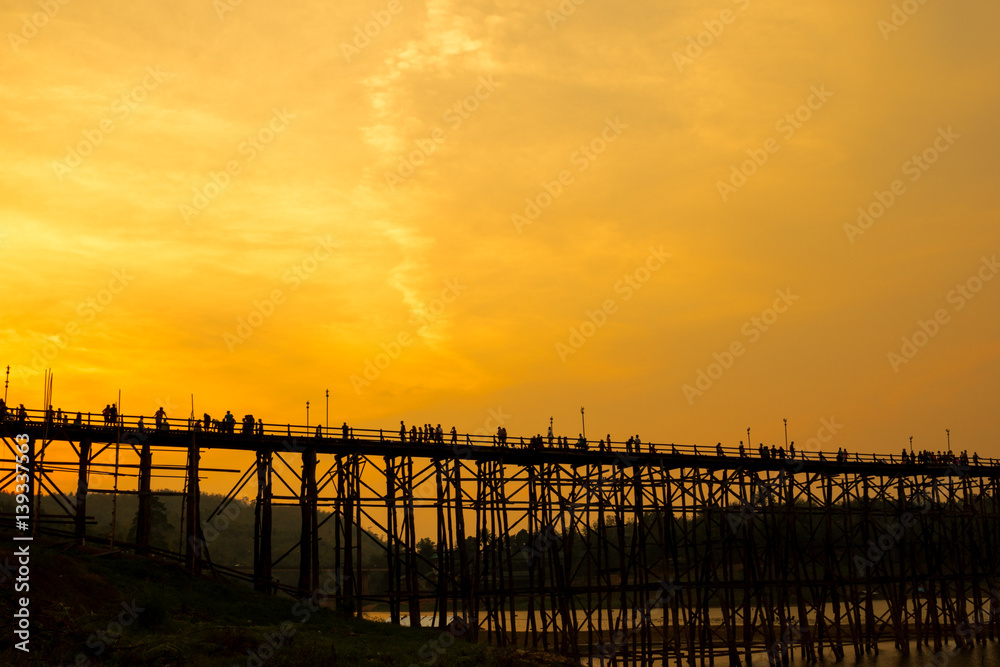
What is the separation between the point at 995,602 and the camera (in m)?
53.6

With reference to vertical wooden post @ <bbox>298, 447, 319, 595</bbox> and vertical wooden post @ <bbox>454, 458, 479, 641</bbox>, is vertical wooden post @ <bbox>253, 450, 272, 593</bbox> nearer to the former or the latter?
vertical wooden post @ <bbox>298, 447, 319, 595</bbox>

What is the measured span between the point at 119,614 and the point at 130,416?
892 cm

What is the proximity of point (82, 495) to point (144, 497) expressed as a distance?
2.24 metres

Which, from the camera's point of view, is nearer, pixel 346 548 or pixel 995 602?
pixel 346 548

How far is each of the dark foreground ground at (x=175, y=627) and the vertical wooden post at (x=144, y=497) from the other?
3.82 ft

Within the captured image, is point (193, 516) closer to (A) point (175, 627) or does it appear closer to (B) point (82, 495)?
(B) point (82, 495)

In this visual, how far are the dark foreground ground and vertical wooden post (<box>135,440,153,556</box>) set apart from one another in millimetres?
1164

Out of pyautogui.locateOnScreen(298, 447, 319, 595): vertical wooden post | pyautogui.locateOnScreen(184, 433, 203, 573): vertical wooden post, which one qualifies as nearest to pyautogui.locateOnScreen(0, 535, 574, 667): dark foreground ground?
pyautogui.locateOnScreen(184, 433, 203, 573): vertical wooden post

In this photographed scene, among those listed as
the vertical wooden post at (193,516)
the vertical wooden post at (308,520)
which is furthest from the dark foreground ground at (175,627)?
the vertical wooden post at (308,520)

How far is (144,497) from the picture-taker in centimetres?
3512

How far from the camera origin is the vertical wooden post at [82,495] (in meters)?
33.4

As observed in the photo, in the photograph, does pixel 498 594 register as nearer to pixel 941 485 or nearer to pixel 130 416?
pixel 130 416

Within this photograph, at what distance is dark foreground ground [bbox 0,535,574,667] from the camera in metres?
25.3

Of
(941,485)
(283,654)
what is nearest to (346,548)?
(283,654)
